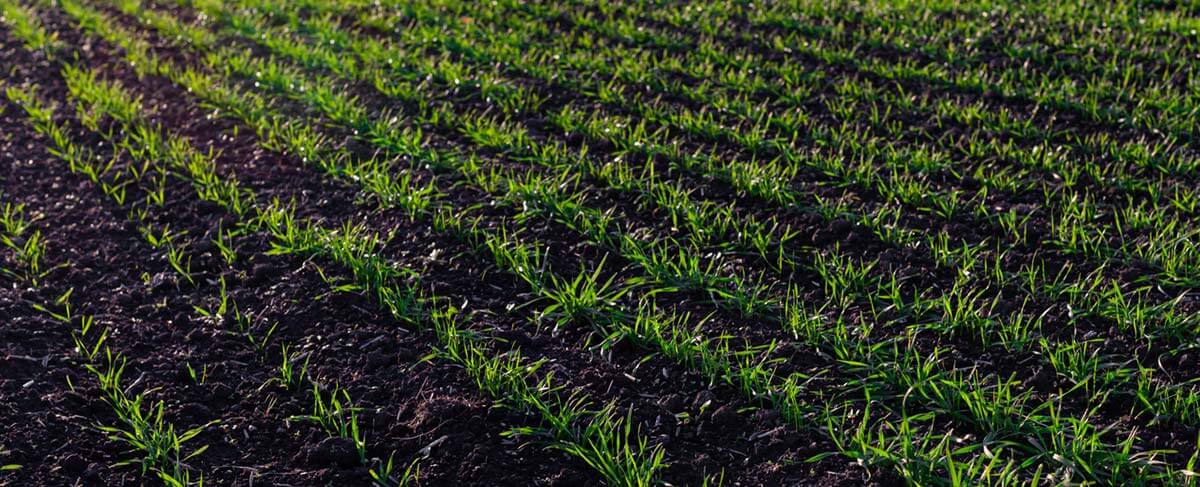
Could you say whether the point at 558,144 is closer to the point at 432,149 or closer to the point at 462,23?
the point at 432,149

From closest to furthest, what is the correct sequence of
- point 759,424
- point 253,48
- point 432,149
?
point 759,424
point 432,149
point 253,48

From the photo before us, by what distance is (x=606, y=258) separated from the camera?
3.45 m

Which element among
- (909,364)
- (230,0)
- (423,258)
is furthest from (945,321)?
(230,0)

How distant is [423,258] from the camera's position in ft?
11.4

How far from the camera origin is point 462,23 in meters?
5.83

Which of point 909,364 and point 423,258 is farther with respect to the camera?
point 423,258

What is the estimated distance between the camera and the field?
2.63m

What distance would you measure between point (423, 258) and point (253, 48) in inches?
101

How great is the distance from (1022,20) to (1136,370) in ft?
10.9

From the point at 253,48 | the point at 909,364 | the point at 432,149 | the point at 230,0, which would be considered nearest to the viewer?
the point at 909,364

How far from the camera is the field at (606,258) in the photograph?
2633 millimetres

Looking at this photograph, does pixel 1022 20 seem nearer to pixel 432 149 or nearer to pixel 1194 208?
pixel 1194 208

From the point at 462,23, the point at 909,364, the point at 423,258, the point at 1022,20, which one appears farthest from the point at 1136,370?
the point at 462,23

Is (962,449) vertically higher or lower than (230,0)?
higher
